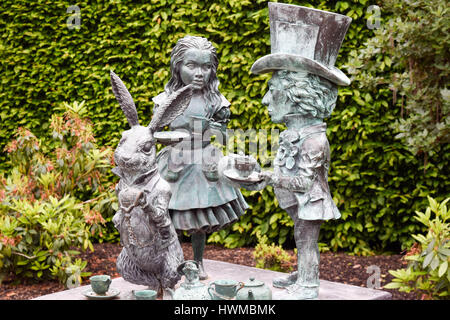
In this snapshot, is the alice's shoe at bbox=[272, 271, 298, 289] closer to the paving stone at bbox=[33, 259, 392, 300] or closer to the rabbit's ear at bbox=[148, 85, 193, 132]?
the paving stone at bbox=[33, 259, 392, 300]

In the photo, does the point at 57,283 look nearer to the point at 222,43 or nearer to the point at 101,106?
the point at 101,106

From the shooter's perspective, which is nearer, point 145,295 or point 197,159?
point 145,295

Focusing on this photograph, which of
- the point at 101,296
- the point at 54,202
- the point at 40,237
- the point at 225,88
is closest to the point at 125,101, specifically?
the point at 101,296

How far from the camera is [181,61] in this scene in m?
4.48

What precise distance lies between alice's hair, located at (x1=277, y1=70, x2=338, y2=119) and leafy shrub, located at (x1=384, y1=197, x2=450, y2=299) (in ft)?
3.96

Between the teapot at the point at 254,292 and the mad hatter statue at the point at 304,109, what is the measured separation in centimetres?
40

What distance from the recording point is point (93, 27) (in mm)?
7207

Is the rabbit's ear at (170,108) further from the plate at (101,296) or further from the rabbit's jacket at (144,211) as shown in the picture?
the plate at (101,296)

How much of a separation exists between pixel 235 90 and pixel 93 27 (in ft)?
7.03

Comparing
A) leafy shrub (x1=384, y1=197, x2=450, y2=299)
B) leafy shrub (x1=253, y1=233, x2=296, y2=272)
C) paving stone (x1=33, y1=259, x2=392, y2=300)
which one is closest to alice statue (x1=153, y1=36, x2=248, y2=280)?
paving stone (x1=33, y1=259, x2=392, y2=300)

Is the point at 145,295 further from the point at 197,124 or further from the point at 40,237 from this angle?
the point at 40,237

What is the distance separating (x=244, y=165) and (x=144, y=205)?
0.71m

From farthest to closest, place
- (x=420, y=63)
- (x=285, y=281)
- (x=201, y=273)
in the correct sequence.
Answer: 1. (x=420, y=63)
2. (x=201, y=273)
3. (x=285, y=281)

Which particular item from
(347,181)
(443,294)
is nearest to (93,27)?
(347,181)
